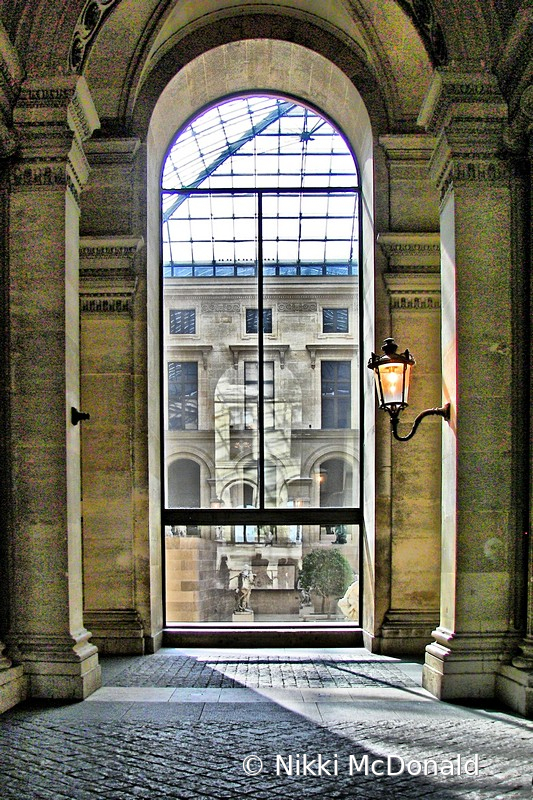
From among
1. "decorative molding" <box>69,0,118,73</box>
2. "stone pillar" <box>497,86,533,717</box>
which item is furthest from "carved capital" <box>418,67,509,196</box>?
"decorative molding" <box>69,0,118,73</box>

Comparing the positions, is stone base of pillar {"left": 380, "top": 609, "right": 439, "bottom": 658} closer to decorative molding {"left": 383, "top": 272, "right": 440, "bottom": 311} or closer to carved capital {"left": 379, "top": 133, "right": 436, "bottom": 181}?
decorative molding {"left": 383, "top": 272, "right": 440, "bottom": 311}

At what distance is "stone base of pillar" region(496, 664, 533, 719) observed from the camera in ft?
32.1

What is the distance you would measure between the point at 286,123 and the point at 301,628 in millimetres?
10238

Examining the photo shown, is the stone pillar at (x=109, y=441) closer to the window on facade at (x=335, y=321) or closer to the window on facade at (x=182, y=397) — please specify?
the window on facade at (x=182, y=397)

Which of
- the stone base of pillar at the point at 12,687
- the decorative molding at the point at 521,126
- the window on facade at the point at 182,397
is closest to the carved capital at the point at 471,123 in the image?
the decorative molding at the point at 521,126

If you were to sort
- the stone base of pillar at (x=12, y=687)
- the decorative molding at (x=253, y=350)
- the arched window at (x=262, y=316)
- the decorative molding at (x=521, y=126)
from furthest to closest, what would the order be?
the decorative molding at (x=253, y=350) < the arched window at (x=262, y=316) < the decorative molding at (x=521, y=126) < the stone base of pillar at (x=12, y=687)

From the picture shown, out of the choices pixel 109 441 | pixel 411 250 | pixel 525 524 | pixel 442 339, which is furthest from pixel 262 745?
pixel 411 250

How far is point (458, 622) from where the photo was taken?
1064cm

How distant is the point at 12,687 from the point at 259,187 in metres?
11.2

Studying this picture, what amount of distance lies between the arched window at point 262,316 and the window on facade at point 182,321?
0.8 inches

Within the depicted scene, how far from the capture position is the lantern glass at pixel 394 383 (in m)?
11.2

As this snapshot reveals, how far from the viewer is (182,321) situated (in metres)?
17.5

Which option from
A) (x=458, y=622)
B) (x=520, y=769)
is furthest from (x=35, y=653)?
(x=520, y=769)

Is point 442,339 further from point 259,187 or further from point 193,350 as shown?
point 259,187
